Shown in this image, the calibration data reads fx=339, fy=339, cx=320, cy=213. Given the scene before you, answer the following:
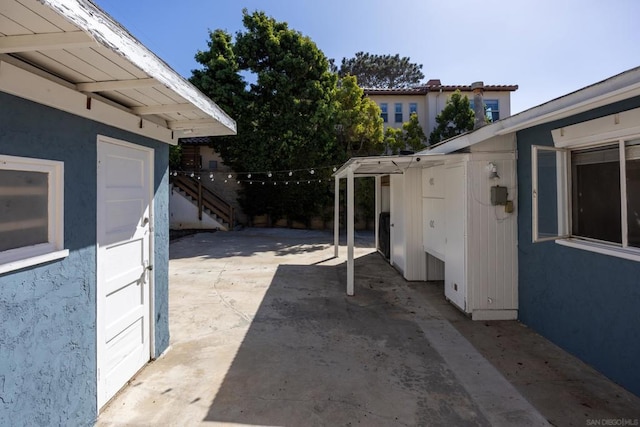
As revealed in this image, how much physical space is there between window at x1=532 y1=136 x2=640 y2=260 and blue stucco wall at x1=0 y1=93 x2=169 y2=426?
14.0ft

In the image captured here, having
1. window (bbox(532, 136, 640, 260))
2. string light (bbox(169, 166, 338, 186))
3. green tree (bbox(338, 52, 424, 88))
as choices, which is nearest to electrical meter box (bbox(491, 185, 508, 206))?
window (bbox(532, 136, 640, 260))

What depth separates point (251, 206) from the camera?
16875 millimetres

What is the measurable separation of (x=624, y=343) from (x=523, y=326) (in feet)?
5.05

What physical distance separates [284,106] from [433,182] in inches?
438

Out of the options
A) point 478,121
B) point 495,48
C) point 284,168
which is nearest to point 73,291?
point 478,121

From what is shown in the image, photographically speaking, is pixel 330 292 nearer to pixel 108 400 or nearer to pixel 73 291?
pixel 108 400

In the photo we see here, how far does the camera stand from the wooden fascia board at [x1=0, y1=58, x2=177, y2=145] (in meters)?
1.69

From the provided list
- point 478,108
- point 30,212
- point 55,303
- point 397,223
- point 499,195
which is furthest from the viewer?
point 397,223

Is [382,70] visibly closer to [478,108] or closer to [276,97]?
[276,97]

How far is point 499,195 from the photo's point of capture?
178 inches

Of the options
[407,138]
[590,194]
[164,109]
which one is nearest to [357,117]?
[407,138]

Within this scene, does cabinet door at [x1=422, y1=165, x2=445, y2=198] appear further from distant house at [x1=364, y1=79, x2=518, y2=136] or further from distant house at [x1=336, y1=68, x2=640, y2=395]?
distant house at [x1=364, y1=79, x2=518, y2=136]

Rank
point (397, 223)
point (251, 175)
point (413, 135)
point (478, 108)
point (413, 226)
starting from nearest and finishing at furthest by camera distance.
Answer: point (478, 108)
point (413, 226)
point (397, 223)
point (413, 135)
point (251, 175)

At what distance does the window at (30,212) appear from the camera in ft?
5.65
